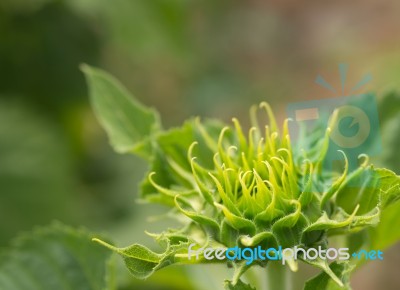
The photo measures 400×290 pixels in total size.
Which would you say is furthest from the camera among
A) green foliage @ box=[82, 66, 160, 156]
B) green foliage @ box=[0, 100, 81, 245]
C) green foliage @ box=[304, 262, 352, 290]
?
green foliage @ box=[0, 100, 81, 245]

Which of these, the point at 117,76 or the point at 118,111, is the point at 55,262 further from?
the point at 117,76

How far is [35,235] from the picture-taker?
103 cm

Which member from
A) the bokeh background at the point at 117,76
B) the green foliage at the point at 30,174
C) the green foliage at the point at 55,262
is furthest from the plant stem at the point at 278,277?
the green foliage at the point at 30,174

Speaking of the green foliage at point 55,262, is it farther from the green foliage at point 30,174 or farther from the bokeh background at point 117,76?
the green foliage at point 30,174

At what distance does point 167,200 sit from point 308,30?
8.67 feet

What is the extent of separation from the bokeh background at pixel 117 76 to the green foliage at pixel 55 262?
222 mm

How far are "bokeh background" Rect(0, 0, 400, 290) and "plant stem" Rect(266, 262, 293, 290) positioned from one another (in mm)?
419

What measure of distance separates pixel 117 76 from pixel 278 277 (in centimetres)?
151

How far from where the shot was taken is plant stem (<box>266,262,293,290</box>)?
757mm

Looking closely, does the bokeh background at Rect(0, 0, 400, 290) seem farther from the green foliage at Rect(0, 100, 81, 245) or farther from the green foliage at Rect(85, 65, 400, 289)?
the green foliage at Rect(85, 65, 400, 289)

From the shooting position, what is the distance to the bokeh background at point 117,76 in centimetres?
181

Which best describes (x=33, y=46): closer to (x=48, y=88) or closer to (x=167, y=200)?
(x=48, y=88)

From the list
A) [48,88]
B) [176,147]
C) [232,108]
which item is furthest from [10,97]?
[176,147]

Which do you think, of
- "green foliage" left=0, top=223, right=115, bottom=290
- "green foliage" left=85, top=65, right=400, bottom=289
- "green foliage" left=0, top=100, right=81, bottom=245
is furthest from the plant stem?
"green foliage" left=0, top=100, right=81, bottom=245
